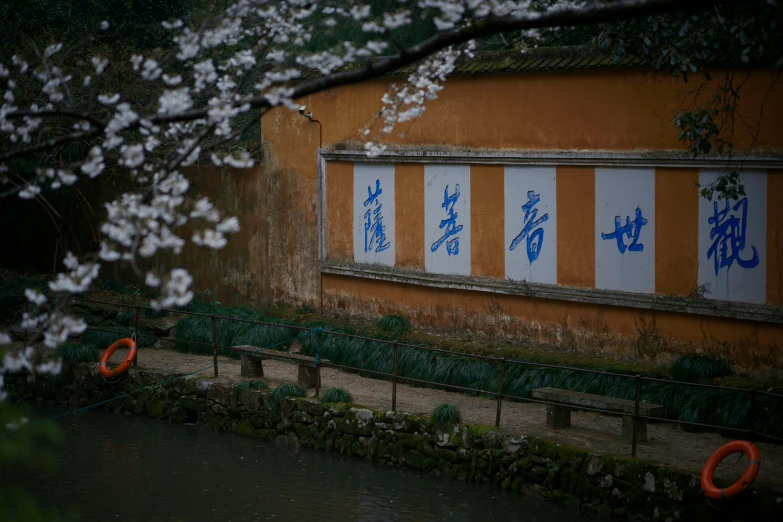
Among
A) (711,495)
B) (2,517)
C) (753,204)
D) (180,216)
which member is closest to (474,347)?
(753,204)

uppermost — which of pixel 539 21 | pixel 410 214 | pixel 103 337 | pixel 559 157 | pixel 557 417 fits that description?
pixel 539 21

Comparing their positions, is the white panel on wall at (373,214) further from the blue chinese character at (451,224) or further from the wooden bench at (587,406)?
the wooden bench at (587,406)

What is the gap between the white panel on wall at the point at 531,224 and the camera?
34.9ft

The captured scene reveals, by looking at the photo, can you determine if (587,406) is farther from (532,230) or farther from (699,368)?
(532,230)

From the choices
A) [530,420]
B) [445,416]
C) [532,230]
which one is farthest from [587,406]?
[532,230]

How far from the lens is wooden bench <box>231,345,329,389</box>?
10523mm

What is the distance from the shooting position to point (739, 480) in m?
6.83

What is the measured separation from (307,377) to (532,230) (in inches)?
120

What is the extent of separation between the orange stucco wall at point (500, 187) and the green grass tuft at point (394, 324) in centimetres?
17

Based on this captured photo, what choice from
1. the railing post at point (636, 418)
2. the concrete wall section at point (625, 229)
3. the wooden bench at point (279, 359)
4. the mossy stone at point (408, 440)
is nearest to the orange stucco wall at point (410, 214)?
the wooden bench at point (279, 359)

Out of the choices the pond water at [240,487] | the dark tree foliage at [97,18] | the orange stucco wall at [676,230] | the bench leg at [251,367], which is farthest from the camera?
the dark tree foliage at [97,18]

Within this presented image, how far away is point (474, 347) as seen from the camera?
436 inches

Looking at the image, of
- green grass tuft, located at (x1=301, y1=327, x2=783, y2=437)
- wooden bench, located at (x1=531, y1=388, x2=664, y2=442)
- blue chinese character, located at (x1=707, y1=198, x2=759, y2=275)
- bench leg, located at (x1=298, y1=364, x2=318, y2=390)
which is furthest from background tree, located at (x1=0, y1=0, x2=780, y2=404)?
wooden bench, located at (x1=531, y1=388, x2=664, y2=442)

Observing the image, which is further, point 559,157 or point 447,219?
point 447,219
